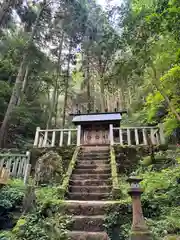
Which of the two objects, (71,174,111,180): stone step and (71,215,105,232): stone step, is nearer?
(71,215,105,232): stone step

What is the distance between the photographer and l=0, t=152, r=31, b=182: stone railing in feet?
23.0

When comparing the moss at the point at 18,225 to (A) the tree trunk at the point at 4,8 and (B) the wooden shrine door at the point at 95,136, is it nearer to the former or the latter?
(B) the wooden shrine door at the point at 95,136

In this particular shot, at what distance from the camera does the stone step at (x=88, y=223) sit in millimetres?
3773

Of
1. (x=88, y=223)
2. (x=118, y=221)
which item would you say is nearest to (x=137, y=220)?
(x=118, y=221)

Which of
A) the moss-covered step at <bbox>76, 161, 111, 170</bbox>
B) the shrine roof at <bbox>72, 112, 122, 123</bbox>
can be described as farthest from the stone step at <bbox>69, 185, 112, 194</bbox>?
the shrine roof at <bbox>72, 112, 122, 123</bbox>

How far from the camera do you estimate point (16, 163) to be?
23.7 ft

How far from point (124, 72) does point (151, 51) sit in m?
1.31

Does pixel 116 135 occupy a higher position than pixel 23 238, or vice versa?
pixel 116 135

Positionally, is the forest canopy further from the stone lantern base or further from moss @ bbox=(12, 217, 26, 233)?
moss @ bbox=(12, 217, 26, 233)

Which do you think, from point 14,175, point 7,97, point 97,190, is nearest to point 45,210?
point 97,190

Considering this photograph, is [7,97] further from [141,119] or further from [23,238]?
[23,238]

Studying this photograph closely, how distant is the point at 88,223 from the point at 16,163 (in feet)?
14.2

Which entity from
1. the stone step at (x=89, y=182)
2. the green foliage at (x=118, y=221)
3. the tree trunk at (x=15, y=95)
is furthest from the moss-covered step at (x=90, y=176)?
the tree trunk at (x=15, y=95)

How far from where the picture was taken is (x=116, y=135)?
11.9 meters
